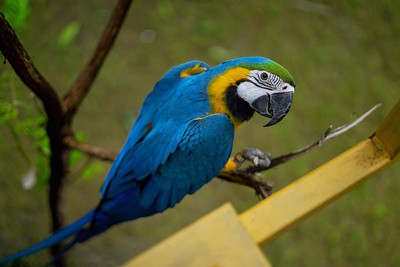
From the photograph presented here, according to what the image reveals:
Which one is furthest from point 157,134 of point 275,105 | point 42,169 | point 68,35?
point 68,35

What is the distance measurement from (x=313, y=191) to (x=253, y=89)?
0.99 ft

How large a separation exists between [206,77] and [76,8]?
1.67 m

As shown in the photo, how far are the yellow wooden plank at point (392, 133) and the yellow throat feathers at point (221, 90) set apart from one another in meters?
0.33

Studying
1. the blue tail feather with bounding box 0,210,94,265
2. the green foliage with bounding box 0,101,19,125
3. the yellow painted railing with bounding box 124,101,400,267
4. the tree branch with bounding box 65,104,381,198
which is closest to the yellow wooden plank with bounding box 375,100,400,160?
the yellow painted railing with bounding box 124,101,400,267

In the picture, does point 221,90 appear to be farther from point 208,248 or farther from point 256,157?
point 208,248

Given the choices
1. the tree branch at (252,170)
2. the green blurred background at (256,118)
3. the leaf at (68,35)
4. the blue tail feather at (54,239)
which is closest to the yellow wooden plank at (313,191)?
the tree branch at (252,170)

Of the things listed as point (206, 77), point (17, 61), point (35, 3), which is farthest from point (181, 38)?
point (17, 61)

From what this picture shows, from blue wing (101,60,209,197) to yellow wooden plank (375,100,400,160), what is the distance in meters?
0.40

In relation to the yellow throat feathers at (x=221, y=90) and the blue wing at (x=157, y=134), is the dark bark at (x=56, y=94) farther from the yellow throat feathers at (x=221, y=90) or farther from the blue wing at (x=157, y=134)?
the yellow throat feathers at (x=221, y=90)

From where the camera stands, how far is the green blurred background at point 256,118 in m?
→ 1.91

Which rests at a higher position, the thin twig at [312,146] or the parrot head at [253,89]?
the parrot head at [253,89]

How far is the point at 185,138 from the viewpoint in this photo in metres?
0.94

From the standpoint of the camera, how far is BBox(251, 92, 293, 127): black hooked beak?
0.88 meters

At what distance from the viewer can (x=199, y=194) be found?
6.60 ft
